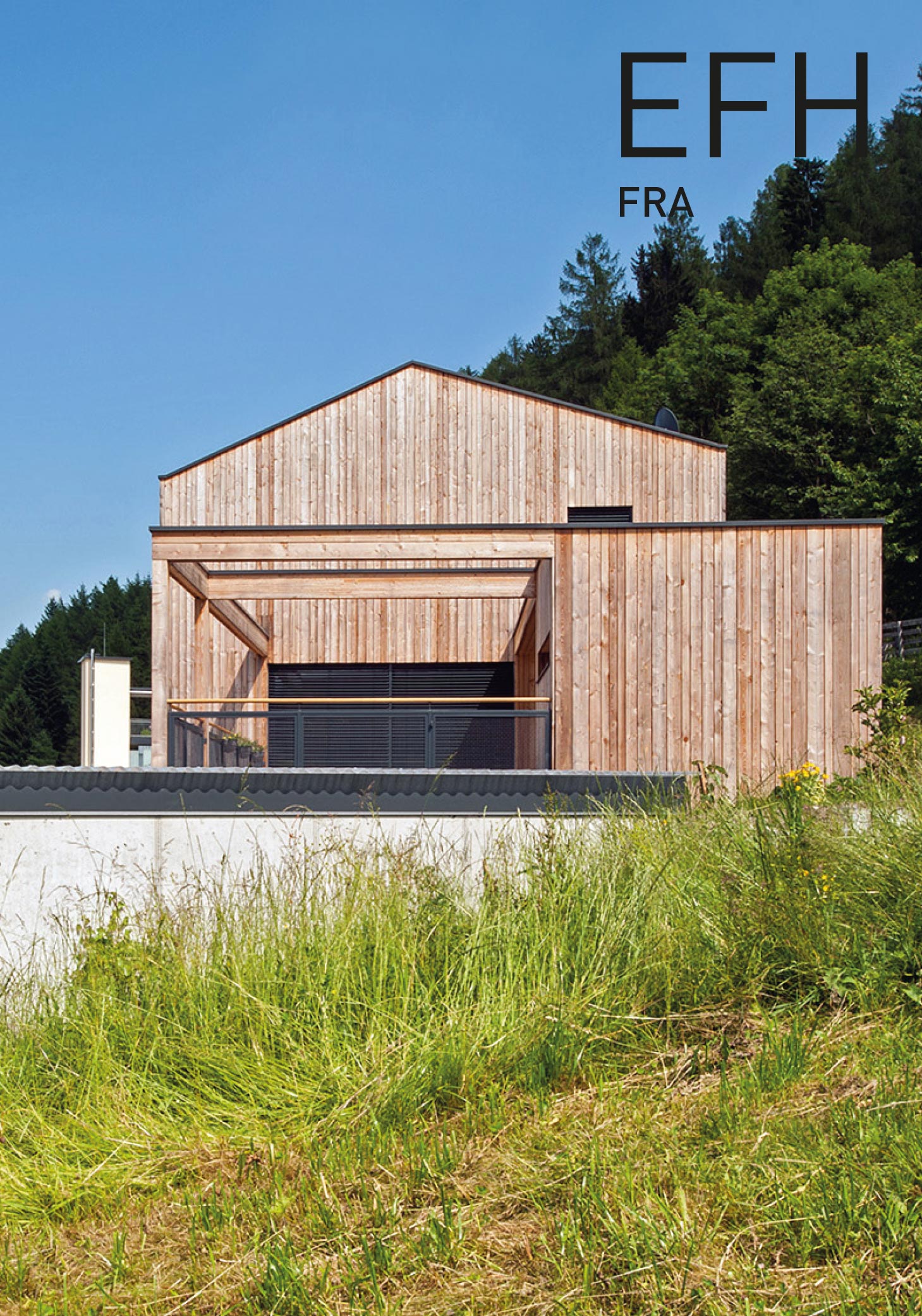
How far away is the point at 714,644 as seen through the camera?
11.6 m

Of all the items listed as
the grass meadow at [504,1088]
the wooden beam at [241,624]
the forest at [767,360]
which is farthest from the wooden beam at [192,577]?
the forest at [767,360]

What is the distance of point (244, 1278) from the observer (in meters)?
2.83

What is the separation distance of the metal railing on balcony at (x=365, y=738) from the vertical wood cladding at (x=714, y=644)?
0.69m

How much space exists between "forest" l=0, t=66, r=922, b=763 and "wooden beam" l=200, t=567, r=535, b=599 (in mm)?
18871

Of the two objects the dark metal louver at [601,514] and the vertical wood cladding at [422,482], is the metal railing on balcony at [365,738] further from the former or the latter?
the dark metal louver at [601,514]

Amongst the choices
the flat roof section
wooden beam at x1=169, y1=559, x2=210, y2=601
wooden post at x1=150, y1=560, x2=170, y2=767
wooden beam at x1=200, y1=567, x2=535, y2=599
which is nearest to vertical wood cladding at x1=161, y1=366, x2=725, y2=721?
wooden beam at x1=200, y1=567, x2=535, y2=599

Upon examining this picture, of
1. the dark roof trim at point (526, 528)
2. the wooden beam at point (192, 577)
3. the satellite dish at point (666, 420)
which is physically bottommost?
the wooden beam at point (192, 577)

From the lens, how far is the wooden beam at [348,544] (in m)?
11.4

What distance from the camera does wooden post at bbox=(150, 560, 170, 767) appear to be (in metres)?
11.0

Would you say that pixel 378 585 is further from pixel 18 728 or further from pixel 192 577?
pixel 18 728

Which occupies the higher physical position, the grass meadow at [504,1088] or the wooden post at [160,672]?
the wooden post at [160,672]

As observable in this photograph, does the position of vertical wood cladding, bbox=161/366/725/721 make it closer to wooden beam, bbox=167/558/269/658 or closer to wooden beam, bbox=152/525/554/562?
wooden beam, bbox=167/558/269/658

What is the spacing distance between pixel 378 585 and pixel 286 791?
7040mm

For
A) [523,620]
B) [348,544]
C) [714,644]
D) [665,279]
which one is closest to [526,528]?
[348,544]
